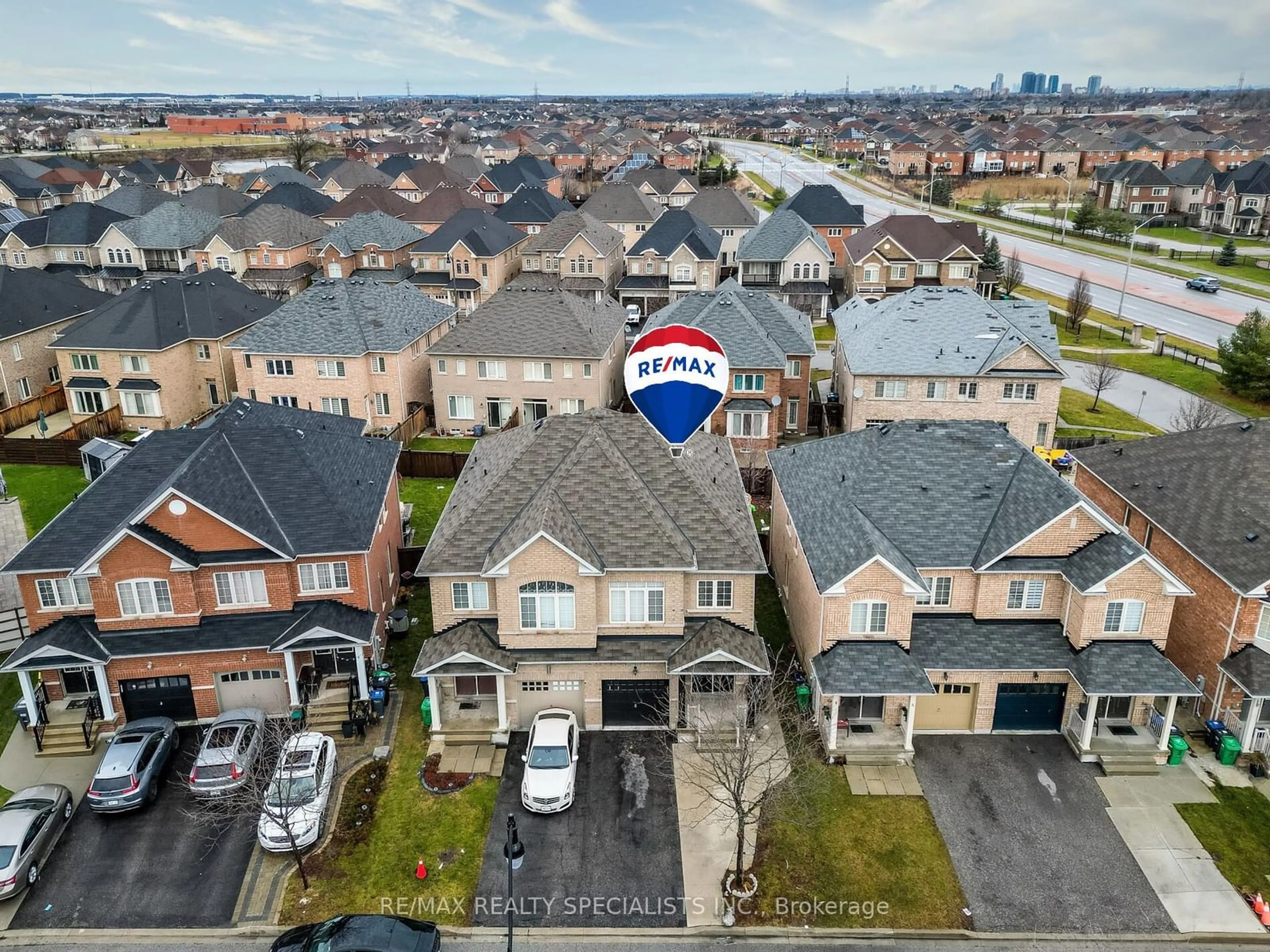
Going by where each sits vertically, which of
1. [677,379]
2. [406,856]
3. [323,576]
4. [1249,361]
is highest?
[677,379]

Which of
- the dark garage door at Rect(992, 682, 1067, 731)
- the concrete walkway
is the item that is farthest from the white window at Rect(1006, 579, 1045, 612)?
the concrete walkway

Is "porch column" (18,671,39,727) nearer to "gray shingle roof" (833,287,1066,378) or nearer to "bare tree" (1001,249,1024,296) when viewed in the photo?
"gray shingle roof" (833,287,1066,378)

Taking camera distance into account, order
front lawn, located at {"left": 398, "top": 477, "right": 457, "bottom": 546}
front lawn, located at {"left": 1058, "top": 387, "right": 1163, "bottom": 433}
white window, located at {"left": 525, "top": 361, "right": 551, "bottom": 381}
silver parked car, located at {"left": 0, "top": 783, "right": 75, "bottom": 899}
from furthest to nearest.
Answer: front lawn, located at {"left": 1058, "top": 387, "right": 1163, "bottom": 433}, white window, located at {"left": 525, "top": 361, "right": 551, "bottom": 381}, front lawn, located at {"left": 398, "top": 477, "right": 457, "bottom": 546}, silver parked car, located at {"left": 0, "top": 783, "right": 75, "bottom": 899}

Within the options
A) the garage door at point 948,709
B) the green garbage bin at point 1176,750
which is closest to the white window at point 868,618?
the garage door at point 948,709

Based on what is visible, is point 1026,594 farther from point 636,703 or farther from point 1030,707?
point 636,703

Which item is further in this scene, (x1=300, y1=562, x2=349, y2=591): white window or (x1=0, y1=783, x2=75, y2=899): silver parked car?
(x1=300, y1=562, x2=349, y2=591): white window

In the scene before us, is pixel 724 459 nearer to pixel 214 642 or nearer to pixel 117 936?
pixel 214 642

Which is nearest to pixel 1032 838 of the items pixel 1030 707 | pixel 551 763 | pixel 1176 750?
pixel 1030 707
